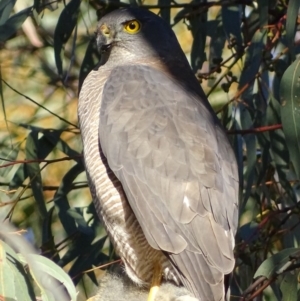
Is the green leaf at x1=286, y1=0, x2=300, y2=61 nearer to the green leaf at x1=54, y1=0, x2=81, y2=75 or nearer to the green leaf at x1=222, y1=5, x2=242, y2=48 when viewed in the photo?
the green leaf at x1=222, y1=5, x2=242, y2=48

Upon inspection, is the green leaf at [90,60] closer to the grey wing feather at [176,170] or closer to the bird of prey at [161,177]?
the bird of prey at [161,177]

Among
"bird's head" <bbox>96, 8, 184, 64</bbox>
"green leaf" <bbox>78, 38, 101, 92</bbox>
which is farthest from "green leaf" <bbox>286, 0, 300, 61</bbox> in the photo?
"green leaf" <bbox>78, 38, 101, 92</bbox>

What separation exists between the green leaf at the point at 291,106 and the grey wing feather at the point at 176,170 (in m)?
0.24

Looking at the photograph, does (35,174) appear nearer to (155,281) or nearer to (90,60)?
(90,60)

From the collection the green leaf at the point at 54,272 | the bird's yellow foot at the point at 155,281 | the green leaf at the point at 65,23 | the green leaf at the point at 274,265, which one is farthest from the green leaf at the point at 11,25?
the green leaf at the point at 54,272

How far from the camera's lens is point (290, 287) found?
3553 mm

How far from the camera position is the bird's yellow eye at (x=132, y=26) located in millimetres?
4066

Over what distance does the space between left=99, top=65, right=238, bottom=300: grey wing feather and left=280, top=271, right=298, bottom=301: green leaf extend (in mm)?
399

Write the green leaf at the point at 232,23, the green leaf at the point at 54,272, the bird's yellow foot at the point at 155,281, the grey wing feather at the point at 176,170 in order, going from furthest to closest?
the green leaf at the point at 232,23 → the bird's yellow foot at the point at 155,281 → the grey wing feather at the point at 176,170 → the green leaf at the point at 54,272

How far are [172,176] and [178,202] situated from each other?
0.11m

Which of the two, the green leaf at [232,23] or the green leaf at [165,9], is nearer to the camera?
the green leaf at [232,23]

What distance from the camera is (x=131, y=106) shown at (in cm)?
355

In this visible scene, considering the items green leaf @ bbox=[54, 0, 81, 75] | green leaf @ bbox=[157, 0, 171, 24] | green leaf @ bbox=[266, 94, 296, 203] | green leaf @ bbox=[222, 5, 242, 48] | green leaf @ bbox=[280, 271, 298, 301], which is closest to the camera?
green leaf @ bbox=[280, 271, 298, 301]

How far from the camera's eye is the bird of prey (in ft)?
10.4
